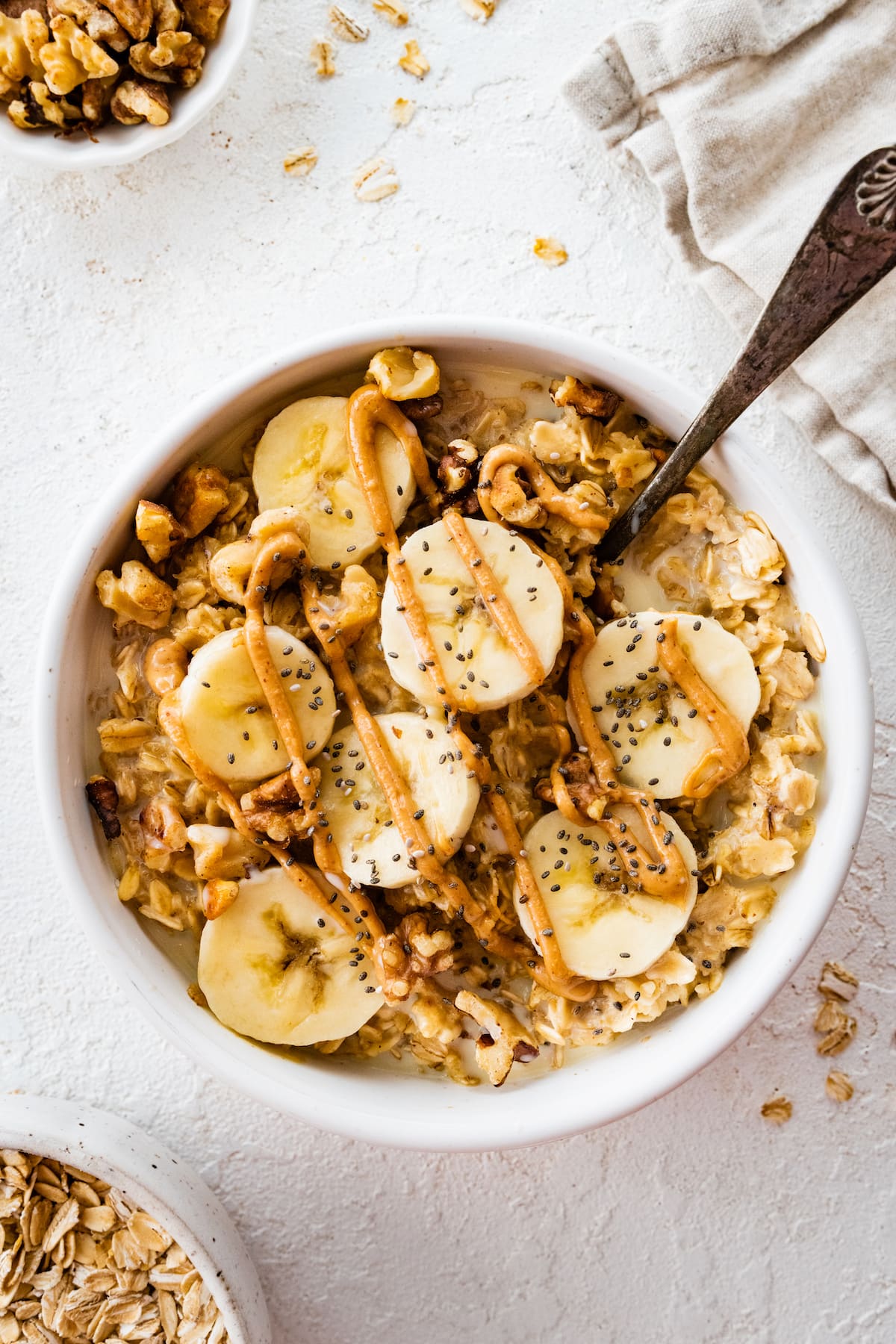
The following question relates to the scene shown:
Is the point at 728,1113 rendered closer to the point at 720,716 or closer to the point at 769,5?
the point at 720,716

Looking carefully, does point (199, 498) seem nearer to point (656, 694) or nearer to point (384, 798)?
point (384, 798)

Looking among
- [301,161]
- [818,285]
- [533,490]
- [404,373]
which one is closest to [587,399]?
[533,490]

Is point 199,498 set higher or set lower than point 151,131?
lower

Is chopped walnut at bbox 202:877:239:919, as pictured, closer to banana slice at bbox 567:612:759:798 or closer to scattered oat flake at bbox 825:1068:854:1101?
banana slice at bbox 567:612:759:798

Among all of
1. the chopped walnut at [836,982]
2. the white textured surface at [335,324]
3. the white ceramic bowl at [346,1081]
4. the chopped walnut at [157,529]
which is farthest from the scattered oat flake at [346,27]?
the chopped walnut at [836,982]

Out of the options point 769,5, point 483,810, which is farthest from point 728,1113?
point 769,5

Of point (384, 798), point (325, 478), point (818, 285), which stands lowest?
point (384, 798)

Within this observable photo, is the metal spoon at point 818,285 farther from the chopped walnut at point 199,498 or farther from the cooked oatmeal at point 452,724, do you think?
the chopped walnut at point 199,498
